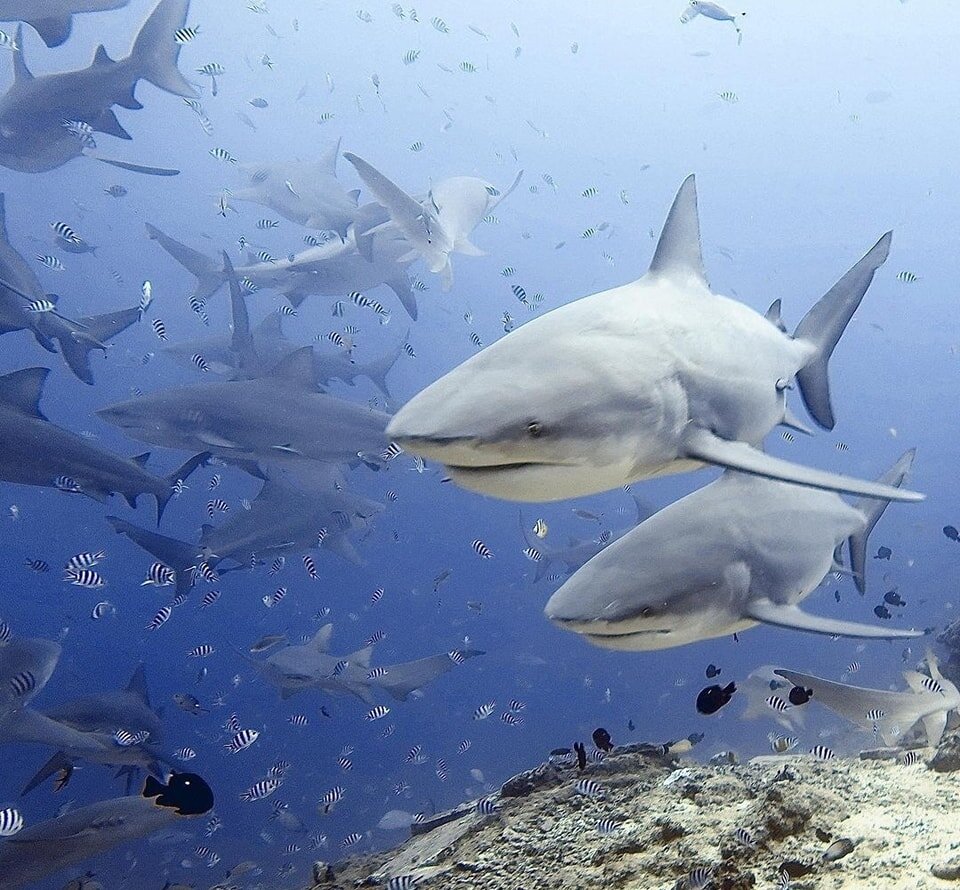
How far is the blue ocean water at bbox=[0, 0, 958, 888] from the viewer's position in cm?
3309

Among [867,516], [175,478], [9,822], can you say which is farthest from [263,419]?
[867,516]

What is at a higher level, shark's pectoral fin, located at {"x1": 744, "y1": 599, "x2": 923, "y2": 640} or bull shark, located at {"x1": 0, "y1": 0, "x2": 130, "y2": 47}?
bull shark, located at {"x1": 0, "y1": 0, "x2": 130, "y2": 47}

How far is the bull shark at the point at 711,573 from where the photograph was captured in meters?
2.65

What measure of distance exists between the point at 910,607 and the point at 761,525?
37585 mm

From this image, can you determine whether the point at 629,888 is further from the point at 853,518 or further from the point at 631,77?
the point at 631,77

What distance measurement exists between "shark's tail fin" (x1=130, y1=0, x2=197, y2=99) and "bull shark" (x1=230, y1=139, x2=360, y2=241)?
3.68 meters

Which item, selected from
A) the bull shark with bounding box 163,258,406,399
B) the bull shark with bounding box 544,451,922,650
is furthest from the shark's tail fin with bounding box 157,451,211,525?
the bull shark with bounding box 544,451,922,650

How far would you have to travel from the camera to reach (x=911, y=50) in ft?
123

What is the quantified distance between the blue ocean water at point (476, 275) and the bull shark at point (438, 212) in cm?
1816

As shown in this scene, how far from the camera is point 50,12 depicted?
9.04 m

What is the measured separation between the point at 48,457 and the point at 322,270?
6172 mm

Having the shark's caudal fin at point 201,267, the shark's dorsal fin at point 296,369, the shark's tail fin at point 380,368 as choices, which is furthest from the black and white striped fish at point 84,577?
the shark's caudal fin at point 201,267

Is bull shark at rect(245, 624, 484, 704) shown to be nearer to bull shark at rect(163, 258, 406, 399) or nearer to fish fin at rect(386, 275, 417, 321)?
bull shark at rect(163, 258, 406, 399)

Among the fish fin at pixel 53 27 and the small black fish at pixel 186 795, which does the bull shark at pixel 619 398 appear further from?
the fish fin at pixel 53 27
